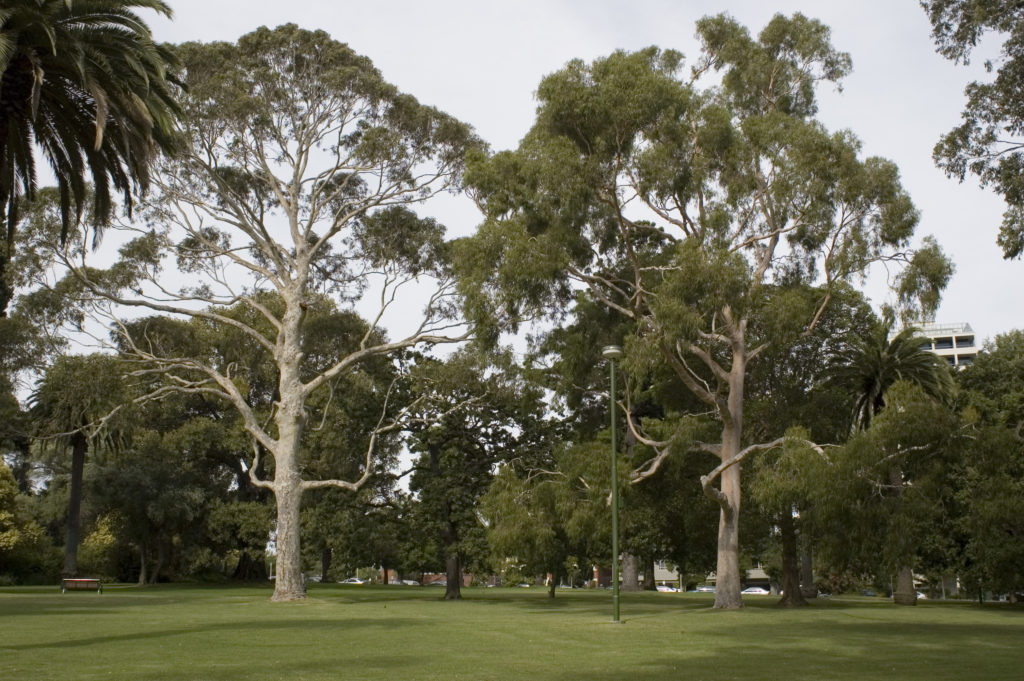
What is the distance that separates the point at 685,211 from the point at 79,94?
759 inches

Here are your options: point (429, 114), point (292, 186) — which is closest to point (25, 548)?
point (292, 186)

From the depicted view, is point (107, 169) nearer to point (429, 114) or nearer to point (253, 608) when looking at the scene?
point (253, 608)

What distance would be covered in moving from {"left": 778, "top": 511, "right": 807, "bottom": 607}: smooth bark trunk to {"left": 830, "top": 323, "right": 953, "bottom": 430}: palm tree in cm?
819

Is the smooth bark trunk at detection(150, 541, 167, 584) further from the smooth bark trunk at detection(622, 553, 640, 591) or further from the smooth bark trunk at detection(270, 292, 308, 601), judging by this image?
the smooth bark trunk at detection(622, 553, 640, 591)

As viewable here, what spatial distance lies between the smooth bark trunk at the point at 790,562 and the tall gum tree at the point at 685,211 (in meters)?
5.33

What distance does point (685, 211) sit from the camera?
30.1 metres

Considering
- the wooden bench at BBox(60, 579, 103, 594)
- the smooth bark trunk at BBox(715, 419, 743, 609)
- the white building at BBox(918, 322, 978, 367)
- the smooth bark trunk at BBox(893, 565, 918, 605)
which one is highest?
the white building at BBox(918, 322, 978, 367)

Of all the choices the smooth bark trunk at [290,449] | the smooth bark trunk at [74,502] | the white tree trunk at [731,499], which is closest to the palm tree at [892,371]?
the white tree trunk at [731,499]

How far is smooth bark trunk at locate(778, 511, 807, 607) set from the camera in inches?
1331

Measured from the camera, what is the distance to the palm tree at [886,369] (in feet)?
133

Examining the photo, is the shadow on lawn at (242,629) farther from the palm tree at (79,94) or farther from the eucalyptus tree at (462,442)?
the eucalyptus tree at (462,442)

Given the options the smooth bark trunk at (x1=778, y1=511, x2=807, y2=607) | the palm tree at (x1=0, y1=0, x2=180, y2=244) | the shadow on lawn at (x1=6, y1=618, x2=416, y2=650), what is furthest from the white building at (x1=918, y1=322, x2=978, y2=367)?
the palm tree at (x1=0, y1=0, x2=180, y2=244)

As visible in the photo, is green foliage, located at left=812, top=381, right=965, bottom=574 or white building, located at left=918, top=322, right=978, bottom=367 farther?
white building, located at left=918, top=322, right=978, bottom=367

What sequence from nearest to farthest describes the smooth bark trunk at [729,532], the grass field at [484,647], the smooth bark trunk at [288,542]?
the grass field at [484,647]
the smooth bark trunk at [729,532]
the smooth bark trunk at [288,542]
